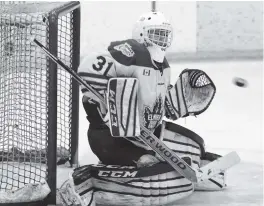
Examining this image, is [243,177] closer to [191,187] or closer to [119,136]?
[191,187]

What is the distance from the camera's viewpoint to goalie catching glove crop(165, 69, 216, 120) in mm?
2332

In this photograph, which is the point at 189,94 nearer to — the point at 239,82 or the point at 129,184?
the point at 129,184

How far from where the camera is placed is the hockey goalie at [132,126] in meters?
2.04

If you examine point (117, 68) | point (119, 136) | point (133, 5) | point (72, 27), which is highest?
point (133, 5)

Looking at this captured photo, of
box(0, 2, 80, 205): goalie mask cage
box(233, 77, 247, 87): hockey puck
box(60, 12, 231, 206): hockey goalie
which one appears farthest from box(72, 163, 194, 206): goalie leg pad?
box(233, 77, 247, 87): hockey puck

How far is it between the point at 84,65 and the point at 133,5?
311 centimetres

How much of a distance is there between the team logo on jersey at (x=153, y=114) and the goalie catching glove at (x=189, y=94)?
0.38ft

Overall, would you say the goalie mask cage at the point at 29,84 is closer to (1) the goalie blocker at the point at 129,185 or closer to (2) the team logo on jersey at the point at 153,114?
(1) the goalie blocker at the point at 129,185

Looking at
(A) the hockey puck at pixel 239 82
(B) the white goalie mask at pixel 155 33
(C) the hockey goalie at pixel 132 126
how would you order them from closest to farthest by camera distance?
(C) the hockey goalie at pixel 132 126, (B) the white goalie mask at pixel 155 33, (A) the hockey puck at pixel 239 82

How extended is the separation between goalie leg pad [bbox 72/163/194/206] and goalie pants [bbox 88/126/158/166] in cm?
6

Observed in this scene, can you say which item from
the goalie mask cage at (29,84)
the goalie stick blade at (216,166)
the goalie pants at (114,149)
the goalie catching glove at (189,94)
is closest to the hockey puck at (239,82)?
the goalie mask cage at (29,84)

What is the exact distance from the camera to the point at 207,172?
7.28ft

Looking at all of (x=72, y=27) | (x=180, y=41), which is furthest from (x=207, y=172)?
(x=180, y=41)

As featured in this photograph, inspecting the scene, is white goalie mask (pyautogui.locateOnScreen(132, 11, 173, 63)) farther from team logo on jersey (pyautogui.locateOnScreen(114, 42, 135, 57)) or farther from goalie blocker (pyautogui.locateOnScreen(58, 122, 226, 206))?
goalie blocker (pyautogui.locateOnScreen(58, 122, 226, 206))
